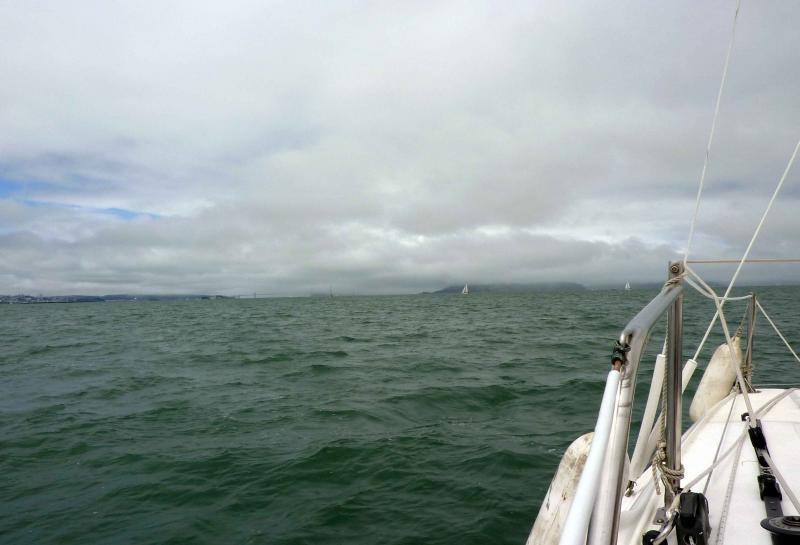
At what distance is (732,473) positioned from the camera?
3.44 meters

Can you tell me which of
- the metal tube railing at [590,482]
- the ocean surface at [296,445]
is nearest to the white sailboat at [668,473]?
the metal tube railing at [590,482]

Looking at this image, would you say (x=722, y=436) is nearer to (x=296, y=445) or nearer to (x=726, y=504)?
(x=726, y=504)

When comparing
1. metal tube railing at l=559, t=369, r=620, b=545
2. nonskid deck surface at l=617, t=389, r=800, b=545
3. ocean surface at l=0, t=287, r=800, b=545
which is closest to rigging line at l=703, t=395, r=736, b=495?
nonskid deck surface at l=617, t=389, r=800, b=545

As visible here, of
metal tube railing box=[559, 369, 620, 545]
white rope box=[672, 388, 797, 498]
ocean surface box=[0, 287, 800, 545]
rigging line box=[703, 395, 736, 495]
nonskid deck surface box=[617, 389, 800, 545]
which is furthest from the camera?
ocean surface box=[0, 287, 800, 545]

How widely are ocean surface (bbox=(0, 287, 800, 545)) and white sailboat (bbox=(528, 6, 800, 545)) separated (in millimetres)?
2157

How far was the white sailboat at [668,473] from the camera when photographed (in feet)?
5.12

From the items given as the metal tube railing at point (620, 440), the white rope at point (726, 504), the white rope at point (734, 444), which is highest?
the metal tube railing at point (620, 440)

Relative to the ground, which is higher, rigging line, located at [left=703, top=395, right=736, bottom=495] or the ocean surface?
rigging line, located at [left=703, top=395, right=736, bottom=495]

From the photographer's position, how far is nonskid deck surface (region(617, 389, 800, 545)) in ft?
9.04

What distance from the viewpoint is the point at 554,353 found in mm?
15594

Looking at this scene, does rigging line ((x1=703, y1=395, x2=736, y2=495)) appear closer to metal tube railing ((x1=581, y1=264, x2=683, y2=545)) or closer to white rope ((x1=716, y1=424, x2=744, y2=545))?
white rope ((x1=716, y1=424, x2=744, y2=545))

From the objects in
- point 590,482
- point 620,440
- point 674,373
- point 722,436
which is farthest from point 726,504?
point 590,482

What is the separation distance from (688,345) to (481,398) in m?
10.1

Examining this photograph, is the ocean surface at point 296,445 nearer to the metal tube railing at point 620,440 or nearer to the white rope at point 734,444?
the white rope at point 734,444
